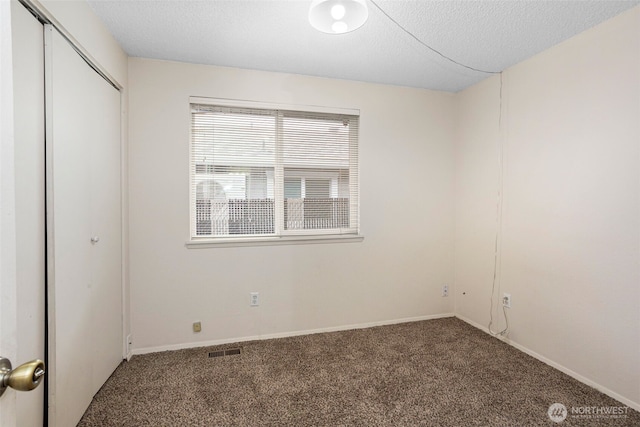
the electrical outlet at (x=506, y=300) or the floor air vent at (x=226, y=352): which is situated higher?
the electrical outlet at (x=506, y=300)

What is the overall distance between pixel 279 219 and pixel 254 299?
0.78 metres

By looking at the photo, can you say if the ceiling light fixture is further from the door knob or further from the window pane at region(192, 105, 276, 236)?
the door knob

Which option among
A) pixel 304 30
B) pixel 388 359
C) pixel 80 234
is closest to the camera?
pixel 80 234

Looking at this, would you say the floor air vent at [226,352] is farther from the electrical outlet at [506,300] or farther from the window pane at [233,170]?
the electrical outlet at [506,300]

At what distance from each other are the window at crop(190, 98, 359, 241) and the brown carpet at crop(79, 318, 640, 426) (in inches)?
42.4

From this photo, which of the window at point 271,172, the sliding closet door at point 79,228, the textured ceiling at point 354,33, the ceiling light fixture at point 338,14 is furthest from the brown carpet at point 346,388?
the textured ceiling at point 354,33

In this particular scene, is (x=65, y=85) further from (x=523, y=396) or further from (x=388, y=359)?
(x=523, y=396)

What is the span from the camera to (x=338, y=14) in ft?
5.21

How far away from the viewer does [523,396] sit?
202 cm

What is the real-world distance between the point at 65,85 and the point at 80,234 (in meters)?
0.82

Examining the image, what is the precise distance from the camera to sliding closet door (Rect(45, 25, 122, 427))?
1532 mm

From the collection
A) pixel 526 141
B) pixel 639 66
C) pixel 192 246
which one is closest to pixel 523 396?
pixel 526 141

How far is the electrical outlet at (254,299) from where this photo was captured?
2.84 meters

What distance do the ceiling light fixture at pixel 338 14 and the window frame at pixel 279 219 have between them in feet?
4.19
